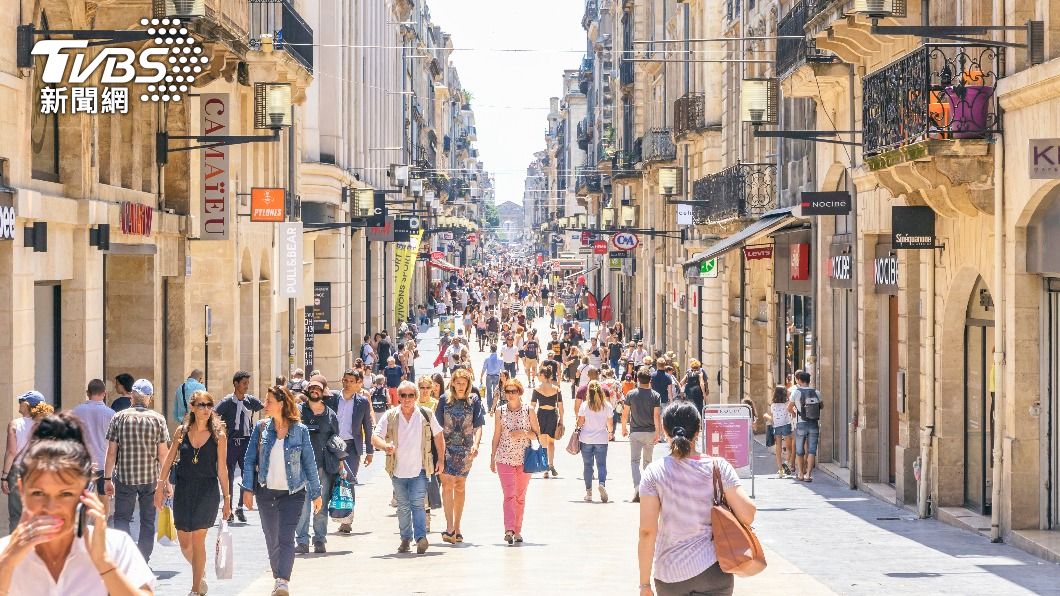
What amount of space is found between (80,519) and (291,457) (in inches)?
273

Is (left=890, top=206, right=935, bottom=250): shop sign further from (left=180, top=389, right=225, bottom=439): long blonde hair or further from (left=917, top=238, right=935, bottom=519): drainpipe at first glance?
(left=180, top=389, right=225, bottom=439): long blonde hair

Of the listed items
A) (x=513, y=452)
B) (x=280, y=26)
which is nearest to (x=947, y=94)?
(x=513, y=452)

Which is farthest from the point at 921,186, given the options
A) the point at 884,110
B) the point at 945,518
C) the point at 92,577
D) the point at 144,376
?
the point at 92,577

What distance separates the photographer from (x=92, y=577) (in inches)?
205

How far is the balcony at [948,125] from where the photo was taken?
53.2 ft

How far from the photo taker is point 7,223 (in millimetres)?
15148

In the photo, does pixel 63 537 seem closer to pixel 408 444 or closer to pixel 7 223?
pixel 408 444

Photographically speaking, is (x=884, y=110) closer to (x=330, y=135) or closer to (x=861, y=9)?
(x=861, y=9)

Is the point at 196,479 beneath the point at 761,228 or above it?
beneath

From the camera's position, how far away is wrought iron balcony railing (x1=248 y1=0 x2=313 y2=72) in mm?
27797

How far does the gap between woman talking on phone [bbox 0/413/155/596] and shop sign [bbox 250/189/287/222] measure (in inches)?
840

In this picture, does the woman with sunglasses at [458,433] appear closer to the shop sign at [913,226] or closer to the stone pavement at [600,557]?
the stone pavement at [600,557]

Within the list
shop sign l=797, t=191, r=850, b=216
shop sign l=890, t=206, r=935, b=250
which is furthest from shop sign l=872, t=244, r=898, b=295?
shop sign l=890, t=206, r=935, b=250

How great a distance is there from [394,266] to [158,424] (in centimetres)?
4966
